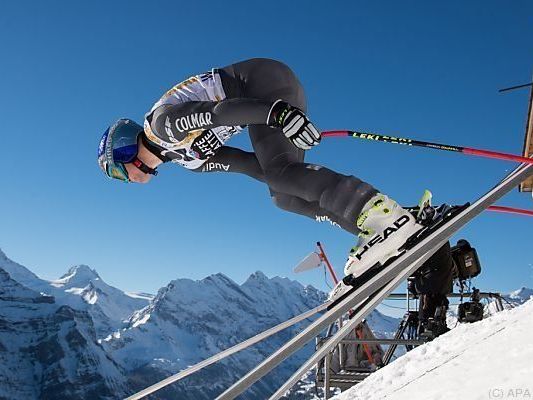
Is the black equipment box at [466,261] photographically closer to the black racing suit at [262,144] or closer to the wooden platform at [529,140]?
the black racing suit at [262,144]

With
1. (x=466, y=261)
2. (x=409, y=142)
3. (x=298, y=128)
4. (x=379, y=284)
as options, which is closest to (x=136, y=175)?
(x=298, y=128)

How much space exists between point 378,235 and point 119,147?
215cm

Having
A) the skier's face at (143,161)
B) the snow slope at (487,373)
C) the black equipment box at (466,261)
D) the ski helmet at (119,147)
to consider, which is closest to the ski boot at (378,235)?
the snow slope at (487,373)

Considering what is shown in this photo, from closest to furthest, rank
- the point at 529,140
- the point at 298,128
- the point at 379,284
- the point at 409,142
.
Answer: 1. the point at 379,284
2. the point at 298,128
3. the point at 409,142
4. the point at 529,140

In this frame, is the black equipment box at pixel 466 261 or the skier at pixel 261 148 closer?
the skier at pixel 261 148

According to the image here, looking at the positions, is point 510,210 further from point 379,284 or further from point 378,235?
point 379,284

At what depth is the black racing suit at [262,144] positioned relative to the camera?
3.01 metres

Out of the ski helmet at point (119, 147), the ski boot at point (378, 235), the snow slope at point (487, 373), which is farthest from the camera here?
the ski helmet at point (119, 147)

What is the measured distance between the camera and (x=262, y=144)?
3.70m

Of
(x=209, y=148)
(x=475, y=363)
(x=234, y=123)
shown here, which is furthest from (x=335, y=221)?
(x=475, y=363)

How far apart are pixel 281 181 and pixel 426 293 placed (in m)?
3.75

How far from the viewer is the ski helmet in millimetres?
3980

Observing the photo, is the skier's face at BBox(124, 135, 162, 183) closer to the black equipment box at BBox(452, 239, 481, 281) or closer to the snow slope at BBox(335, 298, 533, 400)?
the snow slope at BBox(335, 298, 533, 400)

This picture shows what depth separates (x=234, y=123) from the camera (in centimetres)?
317
